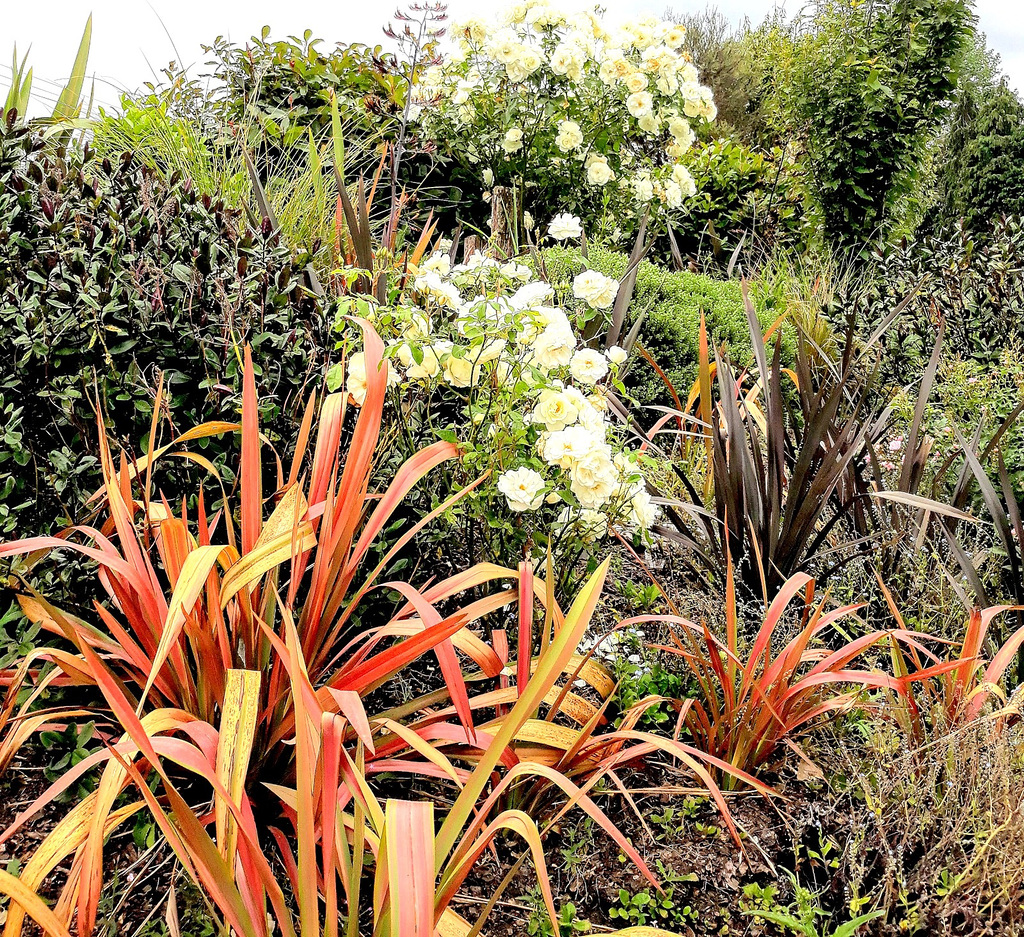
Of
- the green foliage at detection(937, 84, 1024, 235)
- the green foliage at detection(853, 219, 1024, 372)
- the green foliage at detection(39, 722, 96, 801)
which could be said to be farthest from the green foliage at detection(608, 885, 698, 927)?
the green foliage at detection(937, 84, 1024, 235)

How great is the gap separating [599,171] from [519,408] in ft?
12.3

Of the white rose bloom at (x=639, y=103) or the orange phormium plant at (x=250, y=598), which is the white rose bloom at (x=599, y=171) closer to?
the white rose bloom at (x=639, y=103)

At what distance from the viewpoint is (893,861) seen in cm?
174

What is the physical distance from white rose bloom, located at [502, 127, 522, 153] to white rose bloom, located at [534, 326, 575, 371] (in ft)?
12.9

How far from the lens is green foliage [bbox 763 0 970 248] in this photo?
7.61 m

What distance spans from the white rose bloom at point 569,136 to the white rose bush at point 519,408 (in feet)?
11.6

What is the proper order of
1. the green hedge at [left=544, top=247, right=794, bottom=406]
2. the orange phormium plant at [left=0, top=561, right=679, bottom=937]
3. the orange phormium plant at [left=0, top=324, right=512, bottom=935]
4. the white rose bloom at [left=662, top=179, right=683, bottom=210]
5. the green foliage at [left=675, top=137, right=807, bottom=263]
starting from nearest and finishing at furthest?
the orange phormium plant at [left=0, top=561, right=679, bottom=937], the orange phormium plant at [left=0, top=324, right=512, bottom=935], the green hedge at [left=544, top=247, right=794, bottom=406], the white rose bloom at [left=662, top=179, right=683, bottom=210], the green foliage at [left=675, top=137, right=807, bottom=263]

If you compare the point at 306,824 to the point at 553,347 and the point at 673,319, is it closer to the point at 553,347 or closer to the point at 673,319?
the point at 553,347

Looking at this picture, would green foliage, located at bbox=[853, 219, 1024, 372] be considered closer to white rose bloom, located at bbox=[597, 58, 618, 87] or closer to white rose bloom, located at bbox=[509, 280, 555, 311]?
white rose bloom, located at bbox=[597, 58, 618, 87]

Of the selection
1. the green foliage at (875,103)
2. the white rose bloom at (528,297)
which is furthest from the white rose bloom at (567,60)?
the white rose bloom at (528,297)

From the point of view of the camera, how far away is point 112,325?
215 cm

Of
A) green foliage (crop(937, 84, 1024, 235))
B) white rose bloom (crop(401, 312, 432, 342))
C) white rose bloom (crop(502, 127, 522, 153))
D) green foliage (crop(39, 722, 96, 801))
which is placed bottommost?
green foliage (crop(39, 722, 96, 801))

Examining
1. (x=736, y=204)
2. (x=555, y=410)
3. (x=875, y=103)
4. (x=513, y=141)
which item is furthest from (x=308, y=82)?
(x=555, y=410)

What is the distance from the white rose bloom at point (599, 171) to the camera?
5.54 m
